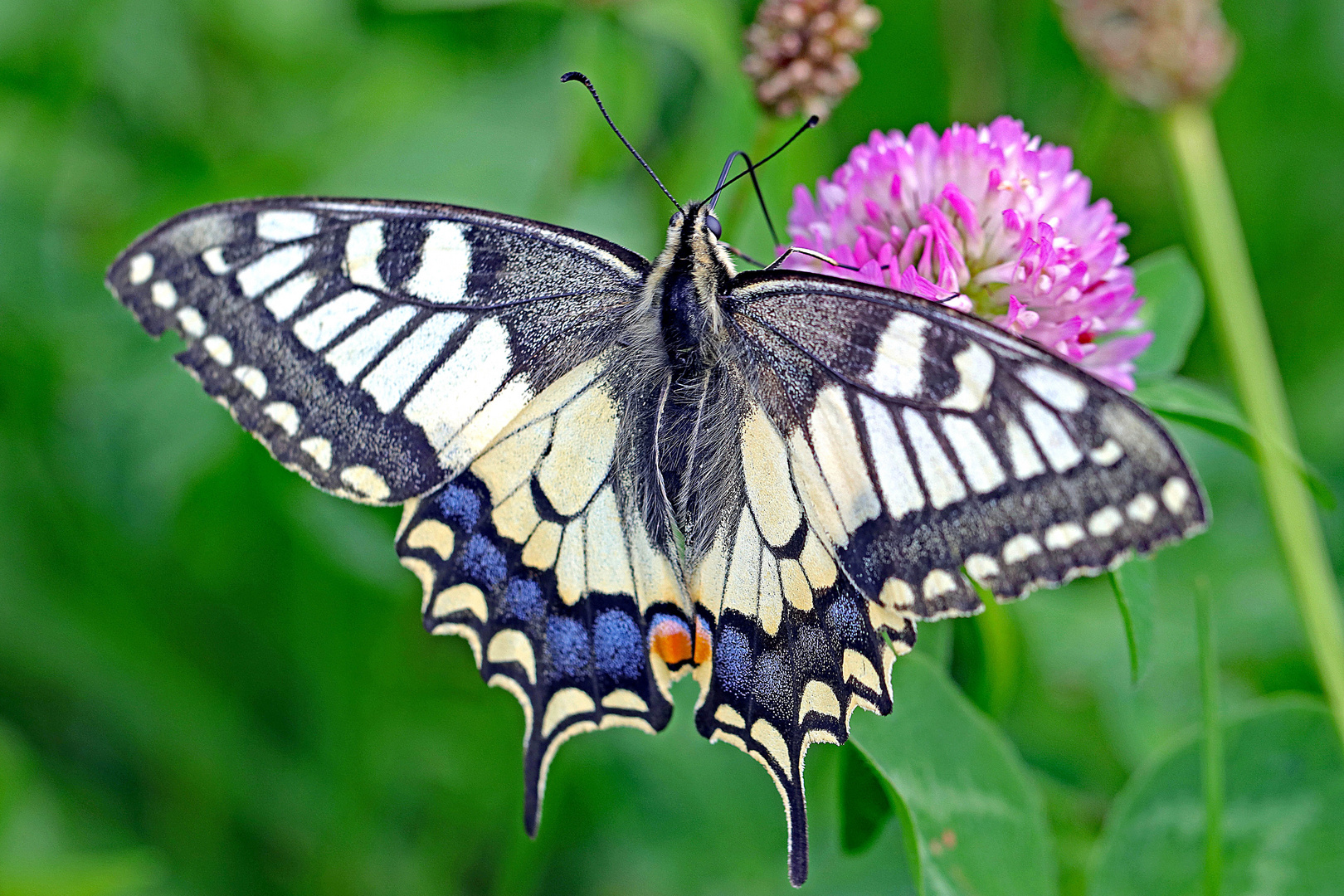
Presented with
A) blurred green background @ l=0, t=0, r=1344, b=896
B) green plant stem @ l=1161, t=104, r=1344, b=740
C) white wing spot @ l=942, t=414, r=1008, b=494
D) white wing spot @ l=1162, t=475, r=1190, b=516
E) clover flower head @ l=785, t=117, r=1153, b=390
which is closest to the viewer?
white wing spot @ l=1162, t=475, r=1190, b=516

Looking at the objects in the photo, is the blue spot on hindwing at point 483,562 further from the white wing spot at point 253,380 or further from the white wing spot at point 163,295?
the white wing spot at point 163,295

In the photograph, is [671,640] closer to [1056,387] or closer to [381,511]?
[1056,387]

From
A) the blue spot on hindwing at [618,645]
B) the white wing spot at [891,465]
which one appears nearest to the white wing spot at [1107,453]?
the white wing spot at [891,465]

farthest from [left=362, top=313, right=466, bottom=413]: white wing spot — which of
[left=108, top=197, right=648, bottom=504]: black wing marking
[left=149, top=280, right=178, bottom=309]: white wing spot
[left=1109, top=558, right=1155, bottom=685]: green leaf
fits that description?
[left=1109, top=558, right=1155, bottom=685]: green leaf

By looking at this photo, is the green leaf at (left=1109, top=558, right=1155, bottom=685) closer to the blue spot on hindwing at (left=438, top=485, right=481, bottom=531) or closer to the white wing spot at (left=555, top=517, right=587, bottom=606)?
the white wing spot at (left=555, top=517, right=587, bottom=606)

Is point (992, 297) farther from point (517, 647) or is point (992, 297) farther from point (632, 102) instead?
point (632, 102)

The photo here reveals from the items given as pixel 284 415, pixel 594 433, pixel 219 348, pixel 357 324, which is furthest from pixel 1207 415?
pixel 219 348
